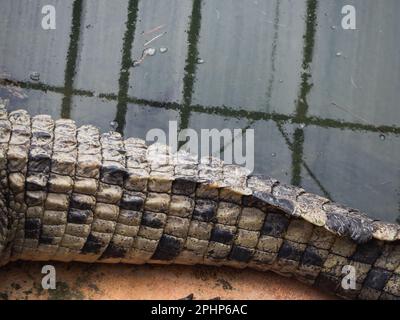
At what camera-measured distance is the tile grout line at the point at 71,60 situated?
396 cm

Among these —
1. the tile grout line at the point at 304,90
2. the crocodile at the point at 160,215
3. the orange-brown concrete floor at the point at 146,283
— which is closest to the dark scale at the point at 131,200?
the crocodile at the point at 160,215

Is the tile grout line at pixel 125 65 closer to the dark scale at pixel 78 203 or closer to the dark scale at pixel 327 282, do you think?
the dark scale at pixel 78 203

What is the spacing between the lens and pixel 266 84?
4082mm

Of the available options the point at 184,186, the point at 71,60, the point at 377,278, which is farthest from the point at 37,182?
the point at 377,278

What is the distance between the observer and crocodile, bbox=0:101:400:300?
9.88 feet

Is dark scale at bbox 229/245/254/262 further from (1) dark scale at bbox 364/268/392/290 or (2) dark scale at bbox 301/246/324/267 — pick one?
(1) dark scale at bbox 364/268/392/290

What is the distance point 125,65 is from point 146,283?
55.7 inches

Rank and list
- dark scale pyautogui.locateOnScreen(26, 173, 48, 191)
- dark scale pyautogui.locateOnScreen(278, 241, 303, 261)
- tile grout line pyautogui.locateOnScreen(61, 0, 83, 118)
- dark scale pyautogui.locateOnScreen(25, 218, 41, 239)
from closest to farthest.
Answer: dark scale pyautogui.locateOnScreen(26, 173, 48, 191) < dark scale pyautogui.locateOnScreen(25, 218, 41, 239) < dark scale pyautogui.locateOnScreen(278, 241, 303, 261) < tile grout line pyautogui.locateOnScreen(61, 0, 83, 118)

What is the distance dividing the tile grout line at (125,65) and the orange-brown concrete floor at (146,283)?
0.93m

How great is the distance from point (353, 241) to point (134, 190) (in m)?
1.13

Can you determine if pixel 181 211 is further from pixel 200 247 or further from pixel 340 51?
pixel 340 51

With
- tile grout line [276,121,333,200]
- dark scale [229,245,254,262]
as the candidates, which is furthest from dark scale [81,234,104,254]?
tile grout line [276,121,333,200]

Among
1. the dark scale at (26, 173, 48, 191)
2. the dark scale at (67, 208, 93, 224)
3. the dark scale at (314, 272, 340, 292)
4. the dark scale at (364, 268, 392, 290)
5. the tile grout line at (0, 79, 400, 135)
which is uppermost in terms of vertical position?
the tile grout line at (0, 79, 400, 135)

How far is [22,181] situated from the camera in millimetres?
2945
